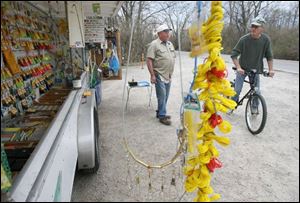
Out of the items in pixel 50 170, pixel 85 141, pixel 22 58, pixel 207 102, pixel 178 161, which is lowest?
pixel 178 161

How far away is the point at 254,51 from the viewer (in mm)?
3248

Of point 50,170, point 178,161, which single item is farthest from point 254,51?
point 50,170

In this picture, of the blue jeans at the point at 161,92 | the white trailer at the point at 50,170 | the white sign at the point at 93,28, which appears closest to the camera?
the white trailer at the point at 50,170

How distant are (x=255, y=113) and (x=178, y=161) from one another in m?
1.47

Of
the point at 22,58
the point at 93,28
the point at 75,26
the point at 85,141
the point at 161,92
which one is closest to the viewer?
the point at 85,141

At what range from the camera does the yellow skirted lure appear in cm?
108

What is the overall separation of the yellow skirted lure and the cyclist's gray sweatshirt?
232 centimetres

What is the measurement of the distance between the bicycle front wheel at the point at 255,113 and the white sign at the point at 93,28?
2361 mm

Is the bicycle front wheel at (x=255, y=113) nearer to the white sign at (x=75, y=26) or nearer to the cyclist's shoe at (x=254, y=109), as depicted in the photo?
the cyclist's shoe at (x=254, y=109)

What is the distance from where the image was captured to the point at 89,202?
3.71ft

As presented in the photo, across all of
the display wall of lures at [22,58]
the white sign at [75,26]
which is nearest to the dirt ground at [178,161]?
the display wall of lures at [22,58]

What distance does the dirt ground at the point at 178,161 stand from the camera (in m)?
1.80

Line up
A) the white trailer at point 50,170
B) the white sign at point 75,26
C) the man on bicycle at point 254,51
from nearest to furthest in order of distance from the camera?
the white trailer at point 50,170 → the white sign at point 75,26 → the man on bicycle at point 254,51

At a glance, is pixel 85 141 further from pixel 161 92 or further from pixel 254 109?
pixel 254 109
